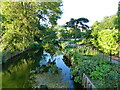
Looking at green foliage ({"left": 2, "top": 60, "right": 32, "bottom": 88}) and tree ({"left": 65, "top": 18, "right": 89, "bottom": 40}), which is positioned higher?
tree ({"left": 65, "top": 18, "right": 89, "bottom": 40})

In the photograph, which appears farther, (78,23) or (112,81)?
(78,23)

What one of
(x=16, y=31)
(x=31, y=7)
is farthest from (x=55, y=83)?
(x=31, y=7)

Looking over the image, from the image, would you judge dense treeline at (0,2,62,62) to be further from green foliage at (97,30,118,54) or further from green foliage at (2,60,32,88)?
green foliage at (97,30,118,54)

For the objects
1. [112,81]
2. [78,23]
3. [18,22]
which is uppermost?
[78,23]

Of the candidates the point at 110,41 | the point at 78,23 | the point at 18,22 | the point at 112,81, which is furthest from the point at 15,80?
the point at 78,23

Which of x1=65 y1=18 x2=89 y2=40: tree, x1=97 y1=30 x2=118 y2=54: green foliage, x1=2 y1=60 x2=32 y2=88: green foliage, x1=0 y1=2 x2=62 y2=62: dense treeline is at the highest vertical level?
x1=65 y1=18 x2=89 y2=40: tree

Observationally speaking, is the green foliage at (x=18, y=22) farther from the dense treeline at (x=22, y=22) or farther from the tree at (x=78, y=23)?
the tree at (x=78, y=23)

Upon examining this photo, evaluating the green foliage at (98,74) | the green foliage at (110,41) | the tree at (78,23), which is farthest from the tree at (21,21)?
the tree at (78,23)

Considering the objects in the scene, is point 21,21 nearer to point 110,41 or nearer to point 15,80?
point 15,80

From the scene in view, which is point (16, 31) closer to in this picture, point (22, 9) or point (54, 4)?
point (22, 9)

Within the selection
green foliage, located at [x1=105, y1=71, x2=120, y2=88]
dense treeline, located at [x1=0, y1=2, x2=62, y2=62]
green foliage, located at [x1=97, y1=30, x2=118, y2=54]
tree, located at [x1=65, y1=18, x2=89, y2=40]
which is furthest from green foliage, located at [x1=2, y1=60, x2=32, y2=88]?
tree, located at [x1=65, y1=18, x2=89, y2=40]

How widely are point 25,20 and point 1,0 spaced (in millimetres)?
2550

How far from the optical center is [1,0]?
9.64 metres

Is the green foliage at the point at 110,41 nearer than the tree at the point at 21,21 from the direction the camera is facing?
No
